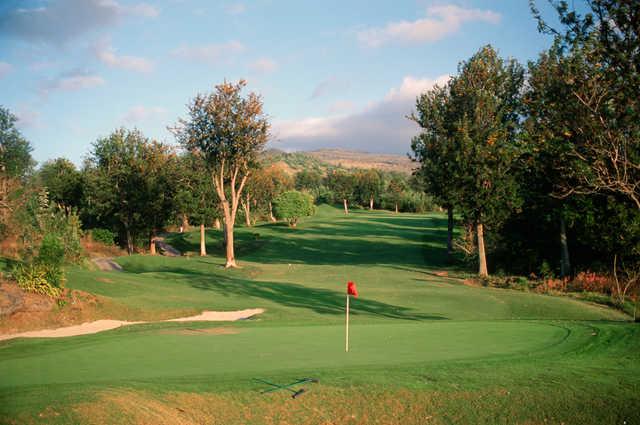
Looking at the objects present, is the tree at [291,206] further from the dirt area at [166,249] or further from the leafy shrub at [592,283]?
the leafy shrub at [592,283]

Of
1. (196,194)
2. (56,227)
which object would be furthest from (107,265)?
(196,194)

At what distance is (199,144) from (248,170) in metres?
4.22

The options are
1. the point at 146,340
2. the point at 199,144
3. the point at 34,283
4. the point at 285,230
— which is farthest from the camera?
the point at 285,230

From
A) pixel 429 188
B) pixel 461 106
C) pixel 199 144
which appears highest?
pixel 461 106

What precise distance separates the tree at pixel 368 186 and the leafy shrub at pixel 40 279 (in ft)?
340

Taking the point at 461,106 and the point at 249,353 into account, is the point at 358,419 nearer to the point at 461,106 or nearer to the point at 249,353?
the point at 249,353

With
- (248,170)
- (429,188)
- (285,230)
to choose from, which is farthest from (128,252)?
(429,188)

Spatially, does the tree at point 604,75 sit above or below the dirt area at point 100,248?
above

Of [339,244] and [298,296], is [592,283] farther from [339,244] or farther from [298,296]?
[339,244]

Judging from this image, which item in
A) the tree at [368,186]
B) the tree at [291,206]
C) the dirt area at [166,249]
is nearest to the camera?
→ the dirt area at [166,249]

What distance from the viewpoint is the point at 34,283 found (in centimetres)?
1819

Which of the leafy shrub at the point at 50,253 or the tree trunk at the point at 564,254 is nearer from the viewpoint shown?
the leafy shrub at the point at 50,253

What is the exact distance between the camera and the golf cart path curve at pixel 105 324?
15777 mm

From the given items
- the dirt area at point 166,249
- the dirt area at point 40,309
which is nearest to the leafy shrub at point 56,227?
the dirt area at point 40,309
